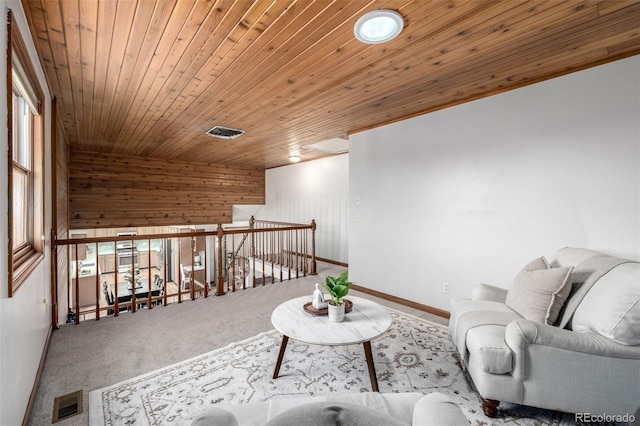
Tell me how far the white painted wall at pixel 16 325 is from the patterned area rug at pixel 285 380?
0.42 m

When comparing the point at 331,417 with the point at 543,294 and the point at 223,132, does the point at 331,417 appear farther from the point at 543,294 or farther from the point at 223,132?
the point at 223,132

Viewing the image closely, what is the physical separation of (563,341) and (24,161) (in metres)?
3.67

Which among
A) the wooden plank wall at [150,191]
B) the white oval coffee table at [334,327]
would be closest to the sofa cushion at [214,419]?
the white oval coffee table at [334,327]

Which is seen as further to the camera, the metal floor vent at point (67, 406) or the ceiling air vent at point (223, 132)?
the ceiling air vent at point (223, 132)

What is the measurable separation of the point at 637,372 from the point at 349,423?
5.86 ft

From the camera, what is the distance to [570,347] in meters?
1.55

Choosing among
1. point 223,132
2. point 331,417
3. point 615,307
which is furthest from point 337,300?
point 223,132

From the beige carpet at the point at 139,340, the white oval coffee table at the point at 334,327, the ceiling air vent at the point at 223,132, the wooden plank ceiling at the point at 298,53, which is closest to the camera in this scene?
the wooden plank ceiling at the point at 298,53

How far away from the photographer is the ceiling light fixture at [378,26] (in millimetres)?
1616

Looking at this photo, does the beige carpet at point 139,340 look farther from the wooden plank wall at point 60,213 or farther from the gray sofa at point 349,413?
the gray sofa at point 349,413

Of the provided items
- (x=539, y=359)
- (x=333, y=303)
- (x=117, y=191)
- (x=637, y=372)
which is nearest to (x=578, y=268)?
(x=637, y=372)

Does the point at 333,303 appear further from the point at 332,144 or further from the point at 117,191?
the point at 117,191

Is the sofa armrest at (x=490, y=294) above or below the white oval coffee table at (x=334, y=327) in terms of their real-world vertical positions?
above

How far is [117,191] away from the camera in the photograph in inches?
228
